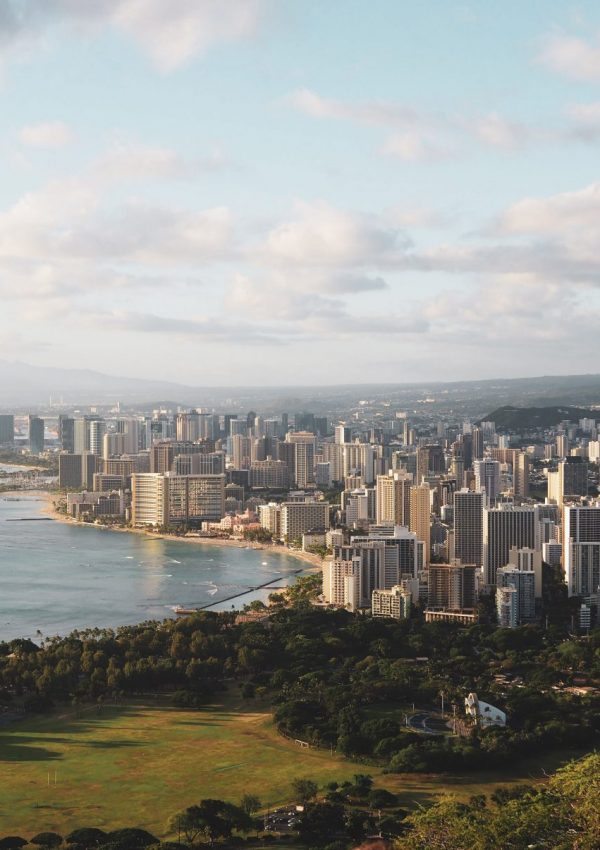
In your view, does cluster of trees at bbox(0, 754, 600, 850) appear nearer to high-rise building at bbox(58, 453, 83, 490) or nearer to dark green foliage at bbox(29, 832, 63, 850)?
dark green foliage at bbox(29, 832, 63, 850)

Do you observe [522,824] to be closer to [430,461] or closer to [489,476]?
[489,476]

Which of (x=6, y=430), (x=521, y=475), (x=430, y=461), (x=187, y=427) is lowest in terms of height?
(x=521, y=475)

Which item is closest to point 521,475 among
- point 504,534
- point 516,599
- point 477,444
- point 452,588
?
point 477,444

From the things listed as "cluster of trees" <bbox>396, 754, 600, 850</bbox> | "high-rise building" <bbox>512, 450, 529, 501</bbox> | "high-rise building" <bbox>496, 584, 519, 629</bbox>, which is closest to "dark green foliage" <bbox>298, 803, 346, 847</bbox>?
"cluster of trees" <bbox>396, 754, 600, 850</bbox>

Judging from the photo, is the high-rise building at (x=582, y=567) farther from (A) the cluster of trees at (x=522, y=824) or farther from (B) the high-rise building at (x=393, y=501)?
(A) the cluster of trees at (x=522, y=824)

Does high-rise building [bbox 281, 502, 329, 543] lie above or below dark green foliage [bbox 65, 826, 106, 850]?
above

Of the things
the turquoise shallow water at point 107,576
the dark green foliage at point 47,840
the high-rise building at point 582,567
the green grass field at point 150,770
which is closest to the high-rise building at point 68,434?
the turquoise shallow water at point 107,576
